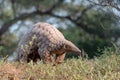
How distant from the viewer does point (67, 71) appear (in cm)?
629

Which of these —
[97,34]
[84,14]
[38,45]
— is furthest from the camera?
[84,14]

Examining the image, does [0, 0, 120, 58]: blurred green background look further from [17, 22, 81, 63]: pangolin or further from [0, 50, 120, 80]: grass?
[0, 50, 120, 80]: grass

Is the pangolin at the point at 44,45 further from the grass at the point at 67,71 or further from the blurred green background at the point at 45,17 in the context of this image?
the blurred green background at the point at 45,17

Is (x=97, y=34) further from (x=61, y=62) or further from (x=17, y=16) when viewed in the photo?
(x=61, y=62)

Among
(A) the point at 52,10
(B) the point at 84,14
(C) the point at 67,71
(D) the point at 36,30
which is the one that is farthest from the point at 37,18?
(C) the point at 67,71

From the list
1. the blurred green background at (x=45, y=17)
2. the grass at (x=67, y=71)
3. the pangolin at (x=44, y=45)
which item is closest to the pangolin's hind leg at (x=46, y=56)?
the pangolin at (x=44, y=45)

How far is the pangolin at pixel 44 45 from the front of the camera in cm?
730

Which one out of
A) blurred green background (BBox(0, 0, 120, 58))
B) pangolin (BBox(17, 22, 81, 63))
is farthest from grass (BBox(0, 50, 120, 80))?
blurred green background (BBox(0, 0, 120, 58))

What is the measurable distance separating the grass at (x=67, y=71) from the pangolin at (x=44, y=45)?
1.44ft

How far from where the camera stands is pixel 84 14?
63.5ft

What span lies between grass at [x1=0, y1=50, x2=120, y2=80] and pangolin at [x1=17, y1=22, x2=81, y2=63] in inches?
17.3

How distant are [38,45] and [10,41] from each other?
13060 mm

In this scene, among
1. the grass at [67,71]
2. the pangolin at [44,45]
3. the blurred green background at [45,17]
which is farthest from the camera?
the blurred green background at [45,17]

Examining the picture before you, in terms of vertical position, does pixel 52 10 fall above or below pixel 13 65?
above
